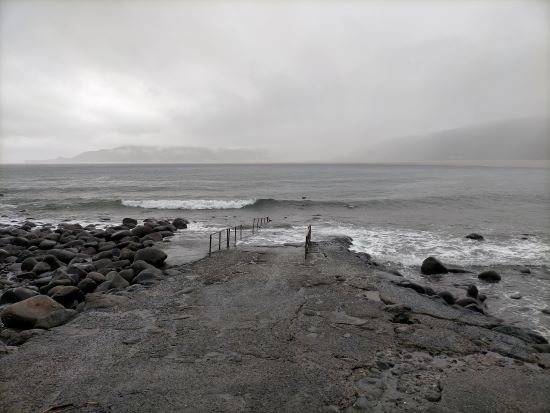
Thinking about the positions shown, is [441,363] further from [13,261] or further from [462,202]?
[462,202]

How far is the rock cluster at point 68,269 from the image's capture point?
823cm

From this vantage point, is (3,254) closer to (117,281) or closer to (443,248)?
(117,281)

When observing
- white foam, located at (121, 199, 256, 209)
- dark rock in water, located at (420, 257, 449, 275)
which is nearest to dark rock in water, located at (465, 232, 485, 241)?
dark rock in water, located at (420, 257, 449, 275)

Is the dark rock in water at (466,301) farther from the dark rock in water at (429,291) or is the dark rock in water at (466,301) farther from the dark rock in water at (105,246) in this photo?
the dark rock in water at (105,246)

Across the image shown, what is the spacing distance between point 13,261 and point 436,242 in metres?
20.9

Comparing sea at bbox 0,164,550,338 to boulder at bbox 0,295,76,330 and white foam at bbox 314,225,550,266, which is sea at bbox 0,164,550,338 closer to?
white foam at bbox 314,225,550,266

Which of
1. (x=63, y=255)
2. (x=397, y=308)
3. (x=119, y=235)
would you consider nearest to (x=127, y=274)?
(x=63, y=255)

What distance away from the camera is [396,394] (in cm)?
552

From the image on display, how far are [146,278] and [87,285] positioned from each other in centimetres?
175

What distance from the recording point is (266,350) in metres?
6.77

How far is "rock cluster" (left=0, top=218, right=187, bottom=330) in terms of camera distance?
324 inches

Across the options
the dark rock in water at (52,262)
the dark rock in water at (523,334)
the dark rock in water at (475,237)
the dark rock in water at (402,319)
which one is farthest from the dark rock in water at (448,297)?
the dark rock in water at (52,262)

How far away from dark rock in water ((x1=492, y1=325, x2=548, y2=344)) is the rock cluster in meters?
9.86

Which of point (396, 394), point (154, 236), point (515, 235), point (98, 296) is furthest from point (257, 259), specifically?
point (515, 235)
